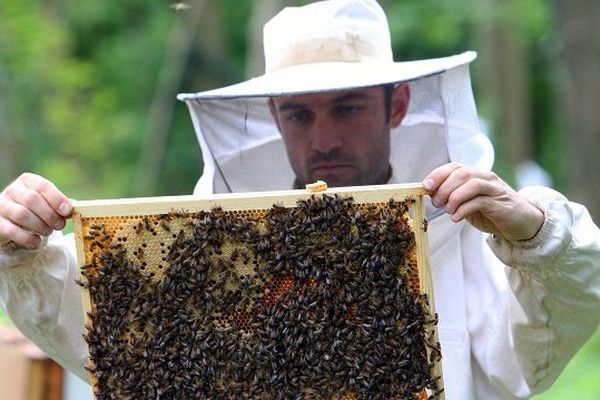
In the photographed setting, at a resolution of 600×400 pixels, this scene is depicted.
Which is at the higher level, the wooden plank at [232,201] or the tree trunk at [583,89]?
the tree trunk at [583,89]

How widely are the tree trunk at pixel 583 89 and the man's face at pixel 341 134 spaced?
23.7 ft

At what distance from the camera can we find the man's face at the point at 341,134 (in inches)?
170

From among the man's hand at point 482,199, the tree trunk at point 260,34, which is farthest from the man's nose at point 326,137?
the tree trunk at point 260,34

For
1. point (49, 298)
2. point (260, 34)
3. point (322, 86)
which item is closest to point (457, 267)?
point (322, 86)

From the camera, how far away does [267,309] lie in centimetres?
347

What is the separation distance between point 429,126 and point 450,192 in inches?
41.1

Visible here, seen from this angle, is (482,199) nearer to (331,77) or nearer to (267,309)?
(267,309)

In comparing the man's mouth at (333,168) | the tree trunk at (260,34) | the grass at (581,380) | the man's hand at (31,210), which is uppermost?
the tree trunk at (260,34)

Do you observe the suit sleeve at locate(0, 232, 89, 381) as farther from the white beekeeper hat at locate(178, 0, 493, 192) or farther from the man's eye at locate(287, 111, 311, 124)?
the man's eye at locate(287, 111, 311, 124)

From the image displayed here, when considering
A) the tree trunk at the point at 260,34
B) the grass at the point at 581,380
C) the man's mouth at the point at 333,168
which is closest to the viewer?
the man's mouth at the point at 333,168

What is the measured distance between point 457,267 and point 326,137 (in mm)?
663

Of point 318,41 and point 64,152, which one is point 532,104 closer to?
point 64,152

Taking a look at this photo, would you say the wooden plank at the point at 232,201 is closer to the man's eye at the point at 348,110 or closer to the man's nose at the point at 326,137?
the man's nose at the point at 326,137

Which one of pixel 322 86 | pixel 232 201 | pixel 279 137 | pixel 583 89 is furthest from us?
pixel 583 89
